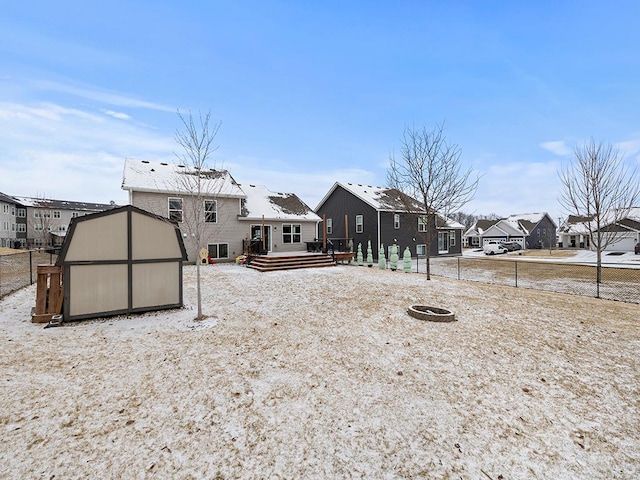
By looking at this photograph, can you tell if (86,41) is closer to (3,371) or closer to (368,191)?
(3,371)

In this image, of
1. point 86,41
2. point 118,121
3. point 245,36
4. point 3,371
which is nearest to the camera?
point 3,371

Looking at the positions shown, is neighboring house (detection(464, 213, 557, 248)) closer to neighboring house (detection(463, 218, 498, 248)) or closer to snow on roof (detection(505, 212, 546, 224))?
snow on roof (detection(505, 212, 546, 224))

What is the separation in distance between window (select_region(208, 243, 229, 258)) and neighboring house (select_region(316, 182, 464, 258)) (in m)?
7.82

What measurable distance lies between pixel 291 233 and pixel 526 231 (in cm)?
4167

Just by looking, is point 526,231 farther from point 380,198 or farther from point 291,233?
point 291,233

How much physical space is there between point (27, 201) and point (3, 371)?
207 ft

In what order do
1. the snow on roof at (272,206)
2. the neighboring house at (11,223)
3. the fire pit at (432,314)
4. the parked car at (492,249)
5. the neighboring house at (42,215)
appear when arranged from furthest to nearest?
the neighboring house at (42,215)
the neighboring house at (11,223)
the parked car at (492,249)
the snow on roof at (272,206)
the fire pit at (432,314)

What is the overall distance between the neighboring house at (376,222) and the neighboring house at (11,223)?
4422 cm

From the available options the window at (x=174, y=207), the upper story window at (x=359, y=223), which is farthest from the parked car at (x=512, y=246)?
the window at (x=174, y=207)

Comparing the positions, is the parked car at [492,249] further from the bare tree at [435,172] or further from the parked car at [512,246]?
the bare tree at [435,172]

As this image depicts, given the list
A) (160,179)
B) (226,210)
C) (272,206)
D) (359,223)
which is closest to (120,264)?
(226,210)

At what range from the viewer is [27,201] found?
157 ft

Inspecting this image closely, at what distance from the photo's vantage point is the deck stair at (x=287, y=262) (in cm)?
1572

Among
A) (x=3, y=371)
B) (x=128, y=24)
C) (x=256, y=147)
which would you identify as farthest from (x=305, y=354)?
(x=256, y=147)
